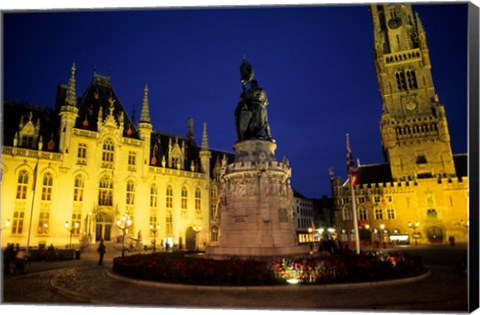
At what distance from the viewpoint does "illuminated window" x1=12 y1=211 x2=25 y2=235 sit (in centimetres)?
3272

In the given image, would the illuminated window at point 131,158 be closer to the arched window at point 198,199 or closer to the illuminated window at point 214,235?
the arched window at point 198,199

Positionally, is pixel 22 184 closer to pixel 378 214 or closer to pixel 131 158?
pixel 131 158

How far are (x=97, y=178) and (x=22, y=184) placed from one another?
294 inches

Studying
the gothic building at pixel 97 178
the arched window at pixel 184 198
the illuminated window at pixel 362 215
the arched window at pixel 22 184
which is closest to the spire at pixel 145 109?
the gothic building at pixel 97 178

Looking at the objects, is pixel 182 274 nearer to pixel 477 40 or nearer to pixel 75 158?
pixel 477 40

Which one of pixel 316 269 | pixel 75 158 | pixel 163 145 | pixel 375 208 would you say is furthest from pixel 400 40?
pixel 316 269

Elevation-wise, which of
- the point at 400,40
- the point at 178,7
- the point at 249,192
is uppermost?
the point at 400,40

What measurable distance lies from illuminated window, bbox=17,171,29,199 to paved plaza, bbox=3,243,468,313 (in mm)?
26141

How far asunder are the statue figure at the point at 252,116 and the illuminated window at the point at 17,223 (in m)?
28.2

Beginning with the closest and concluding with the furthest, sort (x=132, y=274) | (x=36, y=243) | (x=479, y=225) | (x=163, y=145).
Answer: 1. (x=479, y=225)
2. (x=132, y=274)
3. (x=36, y=243)
4. (x=163, y=145)

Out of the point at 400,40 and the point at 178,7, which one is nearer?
the point at 178,7

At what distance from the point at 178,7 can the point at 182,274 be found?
31.0ft

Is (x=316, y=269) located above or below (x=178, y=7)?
below

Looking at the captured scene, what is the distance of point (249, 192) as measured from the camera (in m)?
15.1
